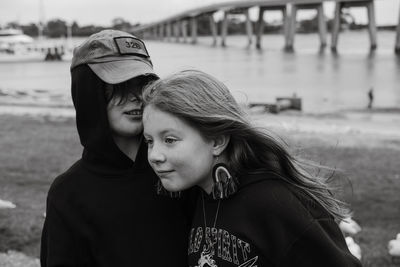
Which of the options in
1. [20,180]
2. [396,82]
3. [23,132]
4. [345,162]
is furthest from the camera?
[396,82]

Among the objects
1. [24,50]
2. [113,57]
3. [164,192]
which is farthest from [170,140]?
[24,50]

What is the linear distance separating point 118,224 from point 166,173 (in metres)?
0.38

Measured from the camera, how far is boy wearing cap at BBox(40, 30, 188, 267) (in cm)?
261

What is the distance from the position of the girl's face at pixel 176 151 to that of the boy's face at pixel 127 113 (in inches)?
11.9

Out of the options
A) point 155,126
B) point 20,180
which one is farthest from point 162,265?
point 20,180

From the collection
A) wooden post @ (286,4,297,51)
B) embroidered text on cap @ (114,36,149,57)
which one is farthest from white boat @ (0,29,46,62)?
embroidered text on cap @ (114,36,149,57)

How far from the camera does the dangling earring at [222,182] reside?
2326mm

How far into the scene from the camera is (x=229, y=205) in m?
2.33

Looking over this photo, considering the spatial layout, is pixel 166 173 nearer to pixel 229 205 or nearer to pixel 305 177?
pixel 229 205

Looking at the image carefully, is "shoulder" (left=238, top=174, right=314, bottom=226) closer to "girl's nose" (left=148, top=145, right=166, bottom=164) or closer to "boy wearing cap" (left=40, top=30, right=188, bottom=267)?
"girl's nose" (left=148, top=145, right=166, bottom=164)

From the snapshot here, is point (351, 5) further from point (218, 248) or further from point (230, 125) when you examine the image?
point (218, 248)

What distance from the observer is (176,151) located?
236cm

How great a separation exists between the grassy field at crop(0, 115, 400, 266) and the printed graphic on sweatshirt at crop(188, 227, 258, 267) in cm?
67

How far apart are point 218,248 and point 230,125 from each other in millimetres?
453
